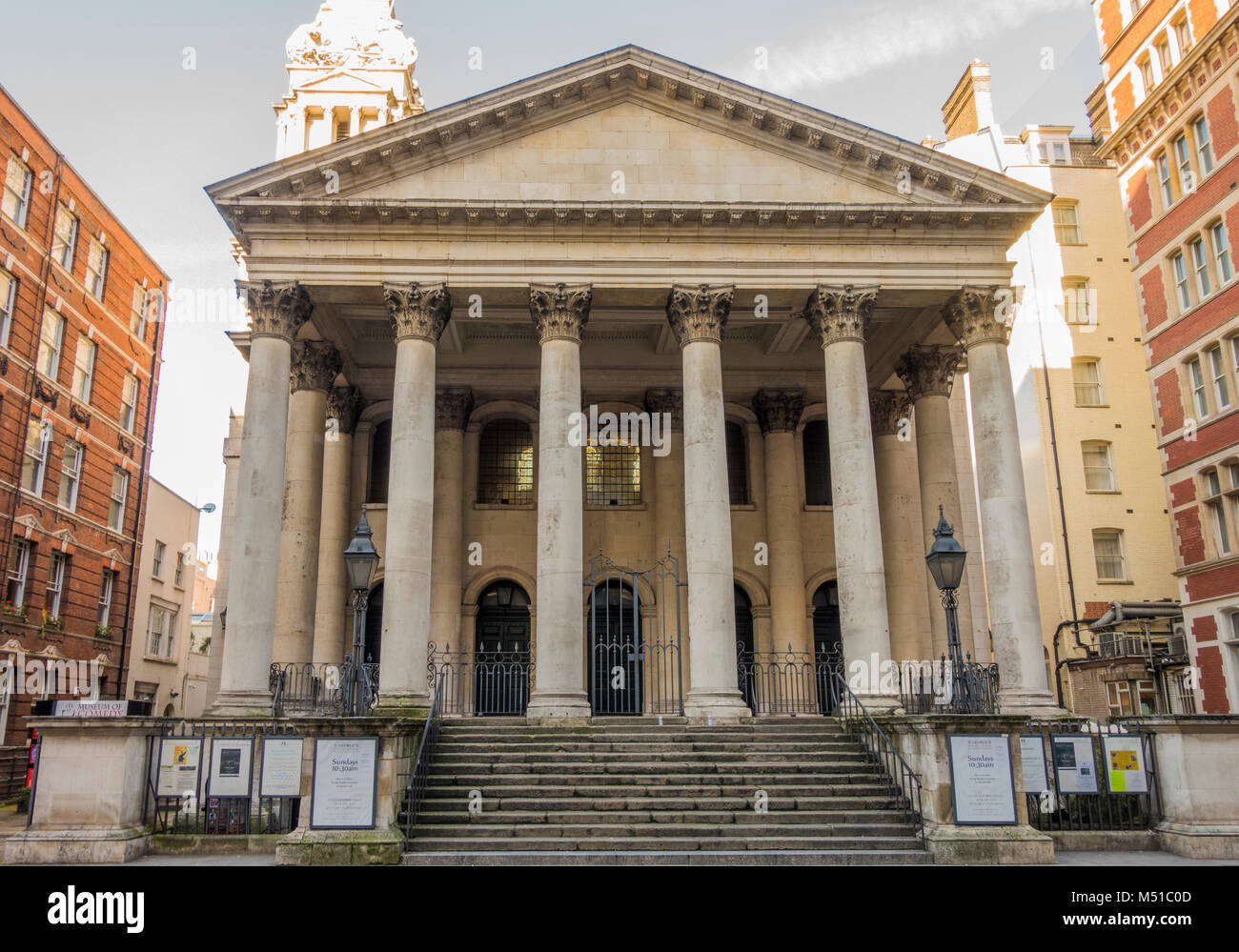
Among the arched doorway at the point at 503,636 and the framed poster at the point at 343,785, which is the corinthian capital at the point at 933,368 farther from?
the framed poster at the point at 343,785

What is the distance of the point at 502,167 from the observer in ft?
71.4

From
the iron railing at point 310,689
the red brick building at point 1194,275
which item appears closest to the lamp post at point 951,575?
the iron railing at point 310,689

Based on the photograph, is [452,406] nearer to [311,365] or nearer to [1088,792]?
[311,365]

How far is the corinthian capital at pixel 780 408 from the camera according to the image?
27.3 metres

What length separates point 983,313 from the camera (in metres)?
21.8

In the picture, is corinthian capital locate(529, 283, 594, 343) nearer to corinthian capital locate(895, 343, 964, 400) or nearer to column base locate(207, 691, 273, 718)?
corinthian capital locate(895, 343, 964, 400)

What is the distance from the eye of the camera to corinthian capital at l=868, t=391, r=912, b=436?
27.1m

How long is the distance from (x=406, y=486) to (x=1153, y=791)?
14.0m

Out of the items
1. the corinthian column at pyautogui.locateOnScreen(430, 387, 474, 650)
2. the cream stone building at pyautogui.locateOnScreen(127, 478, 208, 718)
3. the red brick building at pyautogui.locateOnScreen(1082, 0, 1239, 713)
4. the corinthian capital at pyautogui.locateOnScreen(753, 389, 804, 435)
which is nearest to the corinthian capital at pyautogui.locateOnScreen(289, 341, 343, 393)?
the corinthian column at pyautogui.locateOnScreen(430, 387, 474, 650)

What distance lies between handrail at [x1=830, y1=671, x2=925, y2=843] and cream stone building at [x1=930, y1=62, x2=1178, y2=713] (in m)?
18.8

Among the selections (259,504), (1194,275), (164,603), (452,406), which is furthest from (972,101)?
(164,603)

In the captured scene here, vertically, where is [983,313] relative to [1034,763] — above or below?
above

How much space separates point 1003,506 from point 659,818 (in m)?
10.7

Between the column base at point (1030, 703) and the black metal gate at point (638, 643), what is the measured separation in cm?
713
